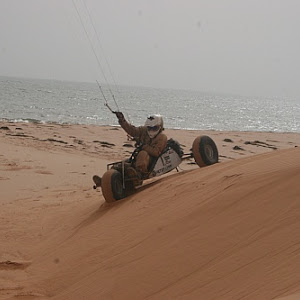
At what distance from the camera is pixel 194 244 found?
4555 mm

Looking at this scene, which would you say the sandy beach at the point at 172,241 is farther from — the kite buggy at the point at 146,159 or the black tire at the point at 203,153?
the black tire at the point at 203,153

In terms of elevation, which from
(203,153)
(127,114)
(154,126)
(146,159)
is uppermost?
(154,126)

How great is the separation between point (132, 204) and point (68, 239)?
0.98m

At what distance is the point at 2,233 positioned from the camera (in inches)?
279

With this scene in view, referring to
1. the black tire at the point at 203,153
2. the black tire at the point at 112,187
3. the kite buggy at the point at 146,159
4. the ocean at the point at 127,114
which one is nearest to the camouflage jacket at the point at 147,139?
the kite buggy at the point at 146,159

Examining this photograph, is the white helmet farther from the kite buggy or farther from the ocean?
the ocean

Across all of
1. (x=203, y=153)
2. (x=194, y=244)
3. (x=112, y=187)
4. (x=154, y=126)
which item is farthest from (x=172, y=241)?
(x=203, y=153)

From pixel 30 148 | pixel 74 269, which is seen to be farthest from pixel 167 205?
pixel 30 148

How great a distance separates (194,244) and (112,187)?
3070 mm

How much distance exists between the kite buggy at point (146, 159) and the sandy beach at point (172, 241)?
1.34ft

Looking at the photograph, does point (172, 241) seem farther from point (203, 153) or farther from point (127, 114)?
point (127, 114)

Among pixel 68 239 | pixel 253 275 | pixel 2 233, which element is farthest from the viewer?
pixel 2 233

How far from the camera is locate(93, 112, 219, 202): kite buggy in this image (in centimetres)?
762

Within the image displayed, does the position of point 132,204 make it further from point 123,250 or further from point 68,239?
point 123,250
